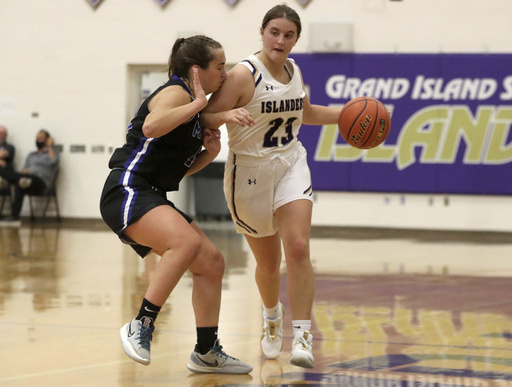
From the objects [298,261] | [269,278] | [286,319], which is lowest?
[286,319]

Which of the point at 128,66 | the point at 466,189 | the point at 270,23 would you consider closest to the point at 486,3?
the point at 466,189

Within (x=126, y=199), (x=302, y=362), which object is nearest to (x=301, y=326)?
(x=302, y=362)

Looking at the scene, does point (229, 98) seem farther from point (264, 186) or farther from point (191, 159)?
point (264, 186)

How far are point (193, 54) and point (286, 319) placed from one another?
2.21 m

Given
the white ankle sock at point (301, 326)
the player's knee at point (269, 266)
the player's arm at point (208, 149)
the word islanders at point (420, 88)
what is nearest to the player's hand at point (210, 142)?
the player's arm at point (208, 149)

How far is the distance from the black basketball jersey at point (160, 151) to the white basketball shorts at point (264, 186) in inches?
18.3

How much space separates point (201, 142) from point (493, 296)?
3.49 m

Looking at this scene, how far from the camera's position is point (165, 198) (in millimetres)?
3906

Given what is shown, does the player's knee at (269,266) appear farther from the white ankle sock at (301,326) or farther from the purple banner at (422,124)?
the purple banner at (422,124)

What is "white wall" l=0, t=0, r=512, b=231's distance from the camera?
1311 centimetres

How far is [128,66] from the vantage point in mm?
14367

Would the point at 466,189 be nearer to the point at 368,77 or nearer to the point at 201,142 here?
the point at 368,77

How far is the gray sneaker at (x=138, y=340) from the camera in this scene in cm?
362

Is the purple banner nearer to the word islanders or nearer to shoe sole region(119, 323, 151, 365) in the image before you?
the word islanders
